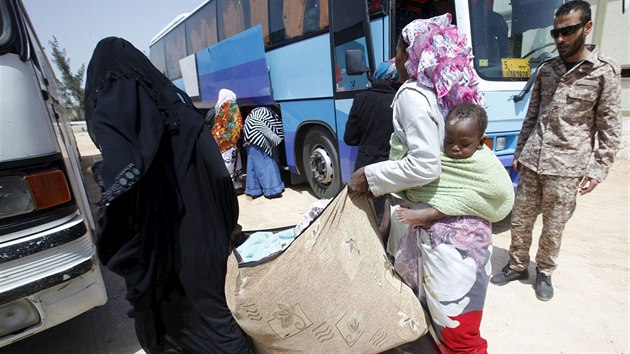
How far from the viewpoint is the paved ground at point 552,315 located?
2.09 m

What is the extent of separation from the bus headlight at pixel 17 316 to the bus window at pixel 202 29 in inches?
239

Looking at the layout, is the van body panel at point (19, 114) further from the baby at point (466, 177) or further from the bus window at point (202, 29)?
the bus window at point (202, 29)

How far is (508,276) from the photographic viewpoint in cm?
271

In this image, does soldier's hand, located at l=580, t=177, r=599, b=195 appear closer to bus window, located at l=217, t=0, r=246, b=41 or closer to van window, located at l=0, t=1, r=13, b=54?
van window, located at l=0, t=1, r=13, b=54

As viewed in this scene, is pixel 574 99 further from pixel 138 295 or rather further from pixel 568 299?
pixel 138 295

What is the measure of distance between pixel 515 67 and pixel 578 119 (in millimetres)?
1207

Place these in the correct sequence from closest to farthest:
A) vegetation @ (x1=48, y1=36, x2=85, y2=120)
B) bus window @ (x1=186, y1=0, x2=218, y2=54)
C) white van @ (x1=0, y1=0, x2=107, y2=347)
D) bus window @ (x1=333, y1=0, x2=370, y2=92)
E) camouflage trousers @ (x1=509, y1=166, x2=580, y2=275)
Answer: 1. white van @ (x1=0, y1=0, x2=107, y2=347)
2. camouflage trousers @ (x1=509, y1=166, x2=580, y2=275)
3. bus window @ (x1=333, y1=0, x2=370, y2=92)
4. bus window @ (x1=186, y1=0, x2=218, y2=54)
5. vegetation @ (x1=48, y1=36, x2=85, y2=120)

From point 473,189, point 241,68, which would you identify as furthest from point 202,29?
point 473,189

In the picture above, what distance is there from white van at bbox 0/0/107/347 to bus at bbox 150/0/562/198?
2543mm

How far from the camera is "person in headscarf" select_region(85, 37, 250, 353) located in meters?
1.20

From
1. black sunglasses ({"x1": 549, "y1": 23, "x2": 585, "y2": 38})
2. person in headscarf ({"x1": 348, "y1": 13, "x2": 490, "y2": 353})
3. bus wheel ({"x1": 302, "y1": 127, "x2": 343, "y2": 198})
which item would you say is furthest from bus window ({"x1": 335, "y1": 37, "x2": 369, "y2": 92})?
person in headscarf ({"x1": 348, "y1": 13, "x2": 490, "y2": 353})

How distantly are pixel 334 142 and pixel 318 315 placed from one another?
3.18 m

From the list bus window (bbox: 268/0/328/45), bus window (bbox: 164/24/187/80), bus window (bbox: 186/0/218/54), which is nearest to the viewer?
bus window (bbox: 268/0/328/45)

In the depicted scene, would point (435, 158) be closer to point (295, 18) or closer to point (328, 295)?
point (328, 295)
